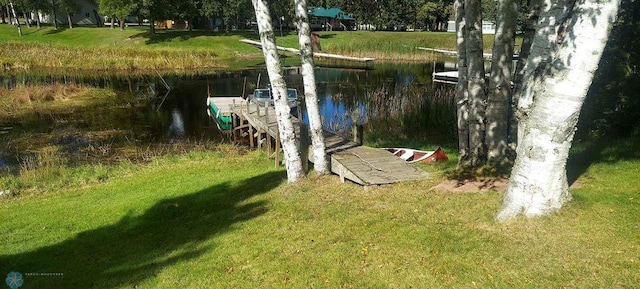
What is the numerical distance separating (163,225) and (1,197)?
7053 mm

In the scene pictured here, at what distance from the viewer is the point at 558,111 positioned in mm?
5785

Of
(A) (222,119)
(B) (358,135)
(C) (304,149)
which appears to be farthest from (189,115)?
(C) (304,149)

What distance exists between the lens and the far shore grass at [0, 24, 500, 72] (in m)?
43.9

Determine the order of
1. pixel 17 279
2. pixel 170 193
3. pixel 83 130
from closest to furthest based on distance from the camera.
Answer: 1. pixel 17 279
2. pixel 170 193
3. pixel 83 130

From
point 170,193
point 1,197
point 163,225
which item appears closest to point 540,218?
point 163,225

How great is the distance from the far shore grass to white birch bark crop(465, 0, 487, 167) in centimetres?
4058

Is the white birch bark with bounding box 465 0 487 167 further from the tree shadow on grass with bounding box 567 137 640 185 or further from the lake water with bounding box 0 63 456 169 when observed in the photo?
the lake water with bounding box 0 63 456 169

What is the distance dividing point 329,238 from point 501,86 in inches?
186

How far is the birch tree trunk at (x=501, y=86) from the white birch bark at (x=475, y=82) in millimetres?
284

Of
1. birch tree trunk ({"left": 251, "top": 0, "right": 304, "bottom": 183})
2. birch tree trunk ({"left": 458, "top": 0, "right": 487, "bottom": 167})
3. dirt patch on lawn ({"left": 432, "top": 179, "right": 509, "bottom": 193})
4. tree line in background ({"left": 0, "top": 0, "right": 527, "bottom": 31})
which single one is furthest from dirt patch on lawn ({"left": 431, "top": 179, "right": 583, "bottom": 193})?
tree line in background ({"left": 0, "top": 0, "right": 527, "bottom": 31})

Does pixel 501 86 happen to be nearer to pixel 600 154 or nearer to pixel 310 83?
pixel 600 154

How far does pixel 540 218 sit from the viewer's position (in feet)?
20.7

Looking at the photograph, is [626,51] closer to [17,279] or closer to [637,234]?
[637,234]

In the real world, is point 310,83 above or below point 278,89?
above
